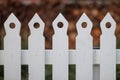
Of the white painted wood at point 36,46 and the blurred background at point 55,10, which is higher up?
the blurred background at point 55,10

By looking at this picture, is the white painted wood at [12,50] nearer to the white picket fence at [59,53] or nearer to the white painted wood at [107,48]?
the white picket fence at [59,53]

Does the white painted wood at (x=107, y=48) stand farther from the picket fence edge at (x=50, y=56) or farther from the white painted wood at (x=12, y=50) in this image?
the white painted wood at (x=12, y=50)

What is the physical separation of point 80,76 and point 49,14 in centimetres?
122

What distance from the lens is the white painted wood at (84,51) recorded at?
3225 millimetres

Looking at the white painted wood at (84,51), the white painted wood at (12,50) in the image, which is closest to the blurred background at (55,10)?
the white painted wood at (12,50)

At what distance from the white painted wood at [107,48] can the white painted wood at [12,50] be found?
595mm

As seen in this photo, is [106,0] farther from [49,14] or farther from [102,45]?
[102,45]

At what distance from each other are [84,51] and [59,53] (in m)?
0.18

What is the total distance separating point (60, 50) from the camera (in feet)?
10.6

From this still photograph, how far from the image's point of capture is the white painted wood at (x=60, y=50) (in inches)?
127

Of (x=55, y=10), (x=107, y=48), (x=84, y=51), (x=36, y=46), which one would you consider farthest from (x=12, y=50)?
(x=55, y=10)

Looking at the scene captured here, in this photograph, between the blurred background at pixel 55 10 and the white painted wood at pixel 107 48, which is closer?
the white painted wood at pixel 107 48

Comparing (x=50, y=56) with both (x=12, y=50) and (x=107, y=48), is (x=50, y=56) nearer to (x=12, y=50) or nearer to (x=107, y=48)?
(x=12, y=50)

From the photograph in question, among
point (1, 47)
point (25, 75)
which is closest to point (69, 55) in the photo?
point (25, 75)
